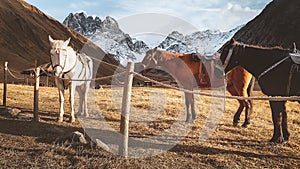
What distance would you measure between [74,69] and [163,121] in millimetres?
3802

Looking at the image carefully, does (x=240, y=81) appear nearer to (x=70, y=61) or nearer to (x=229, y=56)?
(x=229, y=56)

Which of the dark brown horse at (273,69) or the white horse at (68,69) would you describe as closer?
the dark brown horse at (273,69)

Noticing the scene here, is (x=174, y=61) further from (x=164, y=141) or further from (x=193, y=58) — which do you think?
(x=164, y=141)

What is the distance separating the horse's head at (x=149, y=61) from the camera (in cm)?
988

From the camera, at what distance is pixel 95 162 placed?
5.30 metres

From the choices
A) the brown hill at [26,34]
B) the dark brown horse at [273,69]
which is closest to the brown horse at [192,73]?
the dark brown horse at [273,69]

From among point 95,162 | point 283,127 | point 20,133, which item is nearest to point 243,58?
point 283,127

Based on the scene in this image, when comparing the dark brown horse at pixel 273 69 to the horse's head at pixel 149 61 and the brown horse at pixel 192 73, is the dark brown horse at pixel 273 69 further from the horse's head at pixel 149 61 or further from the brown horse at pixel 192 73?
the horse's head at pixel 149 61

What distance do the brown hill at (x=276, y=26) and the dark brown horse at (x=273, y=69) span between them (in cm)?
8092

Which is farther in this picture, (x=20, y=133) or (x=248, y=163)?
(x=20, y=133)

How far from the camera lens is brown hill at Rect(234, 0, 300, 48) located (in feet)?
292

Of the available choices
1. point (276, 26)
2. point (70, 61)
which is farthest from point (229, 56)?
point (276, 26)

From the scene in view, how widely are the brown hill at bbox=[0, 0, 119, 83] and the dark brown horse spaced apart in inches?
3332

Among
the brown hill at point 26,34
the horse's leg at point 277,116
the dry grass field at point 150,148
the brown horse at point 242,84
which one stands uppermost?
the brown hill at point 26,34
